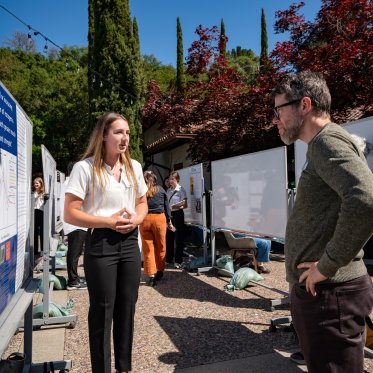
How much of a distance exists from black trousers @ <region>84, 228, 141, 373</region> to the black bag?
1.89 ft

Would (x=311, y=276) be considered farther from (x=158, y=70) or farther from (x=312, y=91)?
(x=158, y=70)

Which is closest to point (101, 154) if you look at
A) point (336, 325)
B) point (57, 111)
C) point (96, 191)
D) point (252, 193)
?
point (96, 191)

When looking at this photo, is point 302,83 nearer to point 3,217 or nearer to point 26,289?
point 3,217

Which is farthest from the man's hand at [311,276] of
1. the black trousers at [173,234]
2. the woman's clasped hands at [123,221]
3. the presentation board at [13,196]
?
the black trousers at [173,234]

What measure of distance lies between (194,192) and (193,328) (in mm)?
4639

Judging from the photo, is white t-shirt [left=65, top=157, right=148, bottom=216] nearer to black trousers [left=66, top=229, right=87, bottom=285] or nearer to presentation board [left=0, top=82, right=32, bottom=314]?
presentation board [left=0, top=82, right=32, bottom=314]

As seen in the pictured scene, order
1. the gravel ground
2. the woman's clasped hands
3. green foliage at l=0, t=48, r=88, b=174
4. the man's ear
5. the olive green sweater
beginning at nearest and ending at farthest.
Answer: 1. the olive green sweater
2. the man's ear
3. the woman's clasped hands
4. the gravel ground
5. green foliage at l=0, t=48, r=88, b=174

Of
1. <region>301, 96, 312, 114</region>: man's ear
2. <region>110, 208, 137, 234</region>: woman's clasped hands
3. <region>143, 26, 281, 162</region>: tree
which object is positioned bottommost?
<region>110, 208, 137, 234</region>: woman's clasped hands

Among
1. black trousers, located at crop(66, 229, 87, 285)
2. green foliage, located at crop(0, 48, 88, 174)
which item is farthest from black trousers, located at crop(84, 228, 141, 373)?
green foliage, located at crop(0, 48, 88, 174)

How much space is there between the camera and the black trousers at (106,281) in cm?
260

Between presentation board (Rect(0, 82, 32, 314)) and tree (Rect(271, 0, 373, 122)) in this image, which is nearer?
presentation board (Rect(0, 82, 32, 314))

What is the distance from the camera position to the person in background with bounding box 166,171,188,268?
345 inches

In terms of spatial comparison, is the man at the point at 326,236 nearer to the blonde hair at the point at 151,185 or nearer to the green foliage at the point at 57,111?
the blonde hair at the point at 151,185

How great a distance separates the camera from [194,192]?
8.93 m
